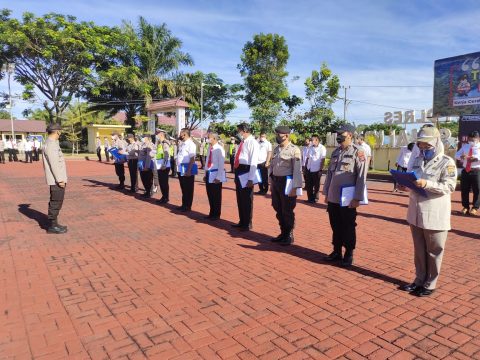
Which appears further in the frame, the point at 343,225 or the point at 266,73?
the point at 266,73

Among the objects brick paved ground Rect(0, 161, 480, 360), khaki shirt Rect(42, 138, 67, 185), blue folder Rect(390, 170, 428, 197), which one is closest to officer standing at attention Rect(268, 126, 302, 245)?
brick paved ground Rect(0, 161, 480, 360)

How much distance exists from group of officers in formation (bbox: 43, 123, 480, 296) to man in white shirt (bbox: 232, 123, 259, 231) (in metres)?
0.02

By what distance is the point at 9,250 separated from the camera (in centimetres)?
552

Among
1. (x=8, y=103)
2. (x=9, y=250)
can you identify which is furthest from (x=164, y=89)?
(x=9, y=250)

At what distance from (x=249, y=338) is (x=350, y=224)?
221 centimetres

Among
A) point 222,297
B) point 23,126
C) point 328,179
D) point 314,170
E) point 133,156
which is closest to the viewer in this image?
Answer: point 222,297

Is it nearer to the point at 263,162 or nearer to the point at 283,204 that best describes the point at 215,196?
the point at 283,204

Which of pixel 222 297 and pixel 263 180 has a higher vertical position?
pixel 263 180

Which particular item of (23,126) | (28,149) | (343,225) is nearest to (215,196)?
(343,225)

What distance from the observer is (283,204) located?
19.0 ft

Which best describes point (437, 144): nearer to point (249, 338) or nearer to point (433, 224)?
point (433, 224)

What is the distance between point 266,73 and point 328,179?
84.7 feet

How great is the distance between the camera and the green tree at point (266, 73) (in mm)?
28564

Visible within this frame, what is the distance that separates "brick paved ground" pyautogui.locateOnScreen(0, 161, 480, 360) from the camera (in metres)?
3.03
